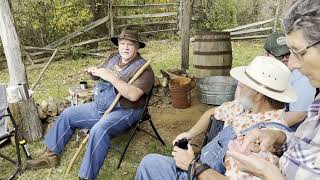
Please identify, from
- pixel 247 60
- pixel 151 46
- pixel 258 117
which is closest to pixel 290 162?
pixel 258 117

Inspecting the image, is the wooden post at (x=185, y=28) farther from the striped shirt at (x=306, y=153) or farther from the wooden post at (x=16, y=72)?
the striped shirt at (x=306, y=153)

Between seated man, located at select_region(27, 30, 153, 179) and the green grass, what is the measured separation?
0.85ft

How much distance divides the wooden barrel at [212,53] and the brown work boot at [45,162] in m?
2.56

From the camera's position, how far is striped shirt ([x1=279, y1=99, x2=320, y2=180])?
136 cm

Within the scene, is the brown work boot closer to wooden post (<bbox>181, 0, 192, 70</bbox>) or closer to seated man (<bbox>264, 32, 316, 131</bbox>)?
seated man (<bbox>264, 32, 316, 131</bbox>)

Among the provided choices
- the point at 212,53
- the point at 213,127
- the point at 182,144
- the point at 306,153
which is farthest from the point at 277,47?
the point at 212,53

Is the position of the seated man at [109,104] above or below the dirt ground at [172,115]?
above

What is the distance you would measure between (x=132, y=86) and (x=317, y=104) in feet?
6.83

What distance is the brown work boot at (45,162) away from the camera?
11.9ft

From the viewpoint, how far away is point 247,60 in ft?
26.1

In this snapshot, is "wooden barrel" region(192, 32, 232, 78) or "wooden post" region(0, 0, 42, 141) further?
"wooden barrel" region(192, 32, 232, 78)

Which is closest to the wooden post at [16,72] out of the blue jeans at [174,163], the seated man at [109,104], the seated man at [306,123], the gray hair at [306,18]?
the seated man at [109,104]

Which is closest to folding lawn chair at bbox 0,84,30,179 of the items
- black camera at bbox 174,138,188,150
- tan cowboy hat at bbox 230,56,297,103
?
black camera at bbox 174,138,188,150

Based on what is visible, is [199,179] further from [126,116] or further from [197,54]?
[197,54]
